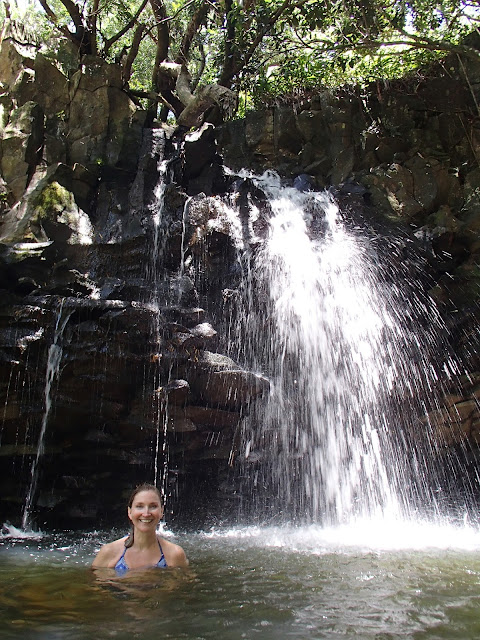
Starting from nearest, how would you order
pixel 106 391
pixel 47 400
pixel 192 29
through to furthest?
pixel 47 400
pixel 106 391
pixel 192 29

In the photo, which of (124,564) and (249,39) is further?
(249,39)

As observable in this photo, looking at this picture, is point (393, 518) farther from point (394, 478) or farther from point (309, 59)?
point (309, 59)

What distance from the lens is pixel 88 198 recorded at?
505 inches

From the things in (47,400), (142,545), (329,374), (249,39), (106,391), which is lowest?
(142,545)

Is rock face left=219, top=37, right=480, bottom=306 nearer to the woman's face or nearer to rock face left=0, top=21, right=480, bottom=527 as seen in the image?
rock face left=0, top=21, right=480, bottom=527

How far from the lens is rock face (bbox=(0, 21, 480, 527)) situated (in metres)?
8.58

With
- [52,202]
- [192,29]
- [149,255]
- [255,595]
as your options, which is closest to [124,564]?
[255,595]

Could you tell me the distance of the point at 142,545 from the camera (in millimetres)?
4051

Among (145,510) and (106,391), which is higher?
(106,391)

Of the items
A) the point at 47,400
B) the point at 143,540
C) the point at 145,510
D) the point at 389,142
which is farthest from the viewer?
the point at 389,142

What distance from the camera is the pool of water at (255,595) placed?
2902 millimetres

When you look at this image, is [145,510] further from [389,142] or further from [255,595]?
[389,142]

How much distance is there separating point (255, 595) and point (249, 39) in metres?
15.0

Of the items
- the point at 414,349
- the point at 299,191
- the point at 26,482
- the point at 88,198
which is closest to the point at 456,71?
the point at 299,191
